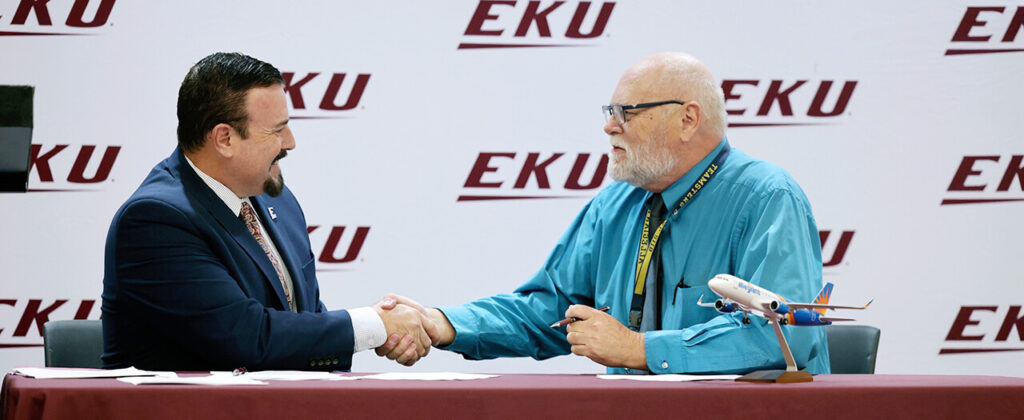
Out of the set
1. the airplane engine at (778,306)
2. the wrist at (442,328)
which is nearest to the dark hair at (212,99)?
the wrist at (442,328)

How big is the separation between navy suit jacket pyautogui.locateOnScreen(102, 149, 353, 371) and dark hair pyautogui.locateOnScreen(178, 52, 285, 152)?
167 mm

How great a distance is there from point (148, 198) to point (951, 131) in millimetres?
3652

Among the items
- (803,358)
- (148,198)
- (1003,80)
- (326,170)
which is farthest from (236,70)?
(1003,80)

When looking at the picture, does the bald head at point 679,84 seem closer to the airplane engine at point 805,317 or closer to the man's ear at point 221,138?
the airplane engine at point 805,317

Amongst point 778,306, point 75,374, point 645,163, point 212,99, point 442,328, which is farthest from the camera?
point 442,328

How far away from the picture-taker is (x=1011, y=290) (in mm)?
5094

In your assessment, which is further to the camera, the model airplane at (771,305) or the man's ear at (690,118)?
the man's ear at (690,118)

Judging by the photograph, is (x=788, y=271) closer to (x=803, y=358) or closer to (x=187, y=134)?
(x=803, y=358)

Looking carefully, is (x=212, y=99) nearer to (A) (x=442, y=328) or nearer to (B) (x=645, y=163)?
(A) (x=442, y=328)

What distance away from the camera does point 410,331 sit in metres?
3.55

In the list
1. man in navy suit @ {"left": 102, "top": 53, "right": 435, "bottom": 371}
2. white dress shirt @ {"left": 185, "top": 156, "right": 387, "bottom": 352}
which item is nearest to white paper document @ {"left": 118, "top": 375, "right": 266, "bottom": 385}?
man in navy suit @ {"left": 102, "top": 53, "right": 435, "bottom": 371}

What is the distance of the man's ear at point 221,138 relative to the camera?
3.28m

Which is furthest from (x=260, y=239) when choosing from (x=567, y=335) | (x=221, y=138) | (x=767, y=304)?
(x=767, y=304)

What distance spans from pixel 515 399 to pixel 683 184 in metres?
1.51
